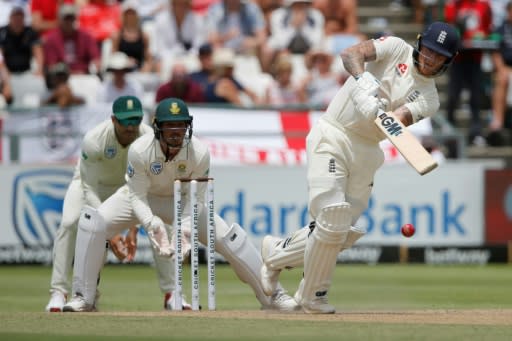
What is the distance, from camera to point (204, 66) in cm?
1595

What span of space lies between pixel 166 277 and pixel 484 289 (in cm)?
339

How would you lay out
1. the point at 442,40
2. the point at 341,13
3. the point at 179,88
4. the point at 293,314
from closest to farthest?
the point at 442,40, the point at 293,314, the point at 179,88, the point at 341,13

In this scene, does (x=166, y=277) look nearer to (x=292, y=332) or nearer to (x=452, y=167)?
(x=292, y=332)

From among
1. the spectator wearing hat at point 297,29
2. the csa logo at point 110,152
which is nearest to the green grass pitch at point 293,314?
the csa logo at point 110,152

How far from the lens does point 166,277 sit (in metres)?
9.53

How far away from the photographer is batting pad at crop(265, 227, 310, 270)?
8594 millimetres

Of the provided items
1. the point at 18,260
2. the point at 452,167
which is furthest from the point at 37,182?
the point at 452,167

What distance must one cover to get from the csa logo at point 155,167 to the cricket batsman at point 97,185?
526 millimetres

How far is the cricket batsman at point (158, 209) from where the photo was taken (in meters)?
8.48

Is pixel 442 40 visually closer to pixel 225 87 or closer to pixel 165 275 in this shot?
pixel 165 275

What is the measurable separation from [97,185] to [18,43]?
23.5 feet

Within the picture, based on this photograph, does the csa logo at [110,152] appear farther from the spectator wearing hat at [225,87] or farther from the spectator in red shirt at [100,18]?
the spectator in red shirt at [100,18]

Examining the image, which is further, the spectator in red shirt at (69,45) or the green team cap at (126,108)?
the spectator in red shirt at (69,45)

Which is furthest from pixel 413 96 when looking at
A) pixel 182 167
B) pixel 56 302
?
pixel 56 302
